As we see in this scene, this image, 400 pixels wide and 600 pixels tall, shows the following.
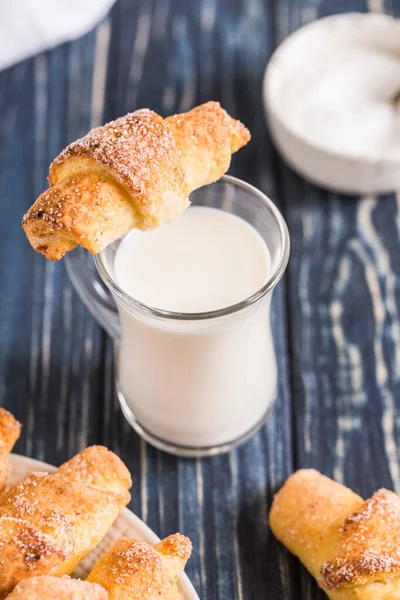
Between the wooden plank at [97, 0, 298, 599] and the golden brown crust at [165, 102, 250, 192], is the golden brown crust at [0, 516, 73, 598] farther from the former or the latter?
the golden brown crust at [165, 102, 250, 192]

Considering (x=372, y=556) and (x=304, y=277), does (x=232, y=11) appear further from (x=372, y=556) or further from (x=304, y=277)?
(x=372, y=556)

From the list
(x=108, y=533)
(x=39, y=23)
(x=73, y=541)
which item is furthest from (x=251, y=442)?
(x=39, y=23)

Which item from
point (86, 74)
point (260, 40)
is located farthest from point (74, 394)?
point (260, 40)

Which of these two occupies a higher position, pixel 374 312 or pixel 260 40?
pixel 260 40

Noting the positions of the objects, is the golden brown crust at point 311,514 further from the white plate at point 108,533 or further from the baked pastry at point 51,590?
the baked pastry at point 51,590

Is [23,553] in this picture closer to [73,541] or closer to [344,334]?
[73,541]

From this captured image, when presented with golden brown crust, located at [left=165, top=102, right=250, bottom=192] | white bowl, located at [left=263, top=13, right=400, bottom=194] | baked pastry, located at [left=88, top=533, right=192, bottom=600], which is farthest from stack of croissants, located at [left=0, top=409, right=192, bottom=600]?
white bowl, located at [left=263, top=13, right=400, bottom=194]
